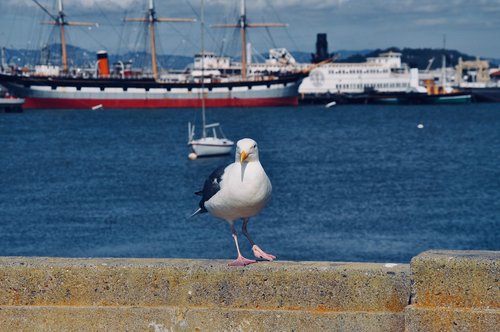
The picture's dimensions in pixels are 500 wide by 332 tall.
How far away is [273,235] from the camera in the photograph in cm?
3088

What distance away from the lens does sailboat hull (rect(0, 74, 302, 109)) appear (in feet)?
428

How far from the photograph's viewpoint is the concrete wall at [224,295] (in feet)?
17.9

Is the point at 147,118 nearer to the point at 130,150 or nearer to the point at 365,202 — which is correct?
the point at 130,150

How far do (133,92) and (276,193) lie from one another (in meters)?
92.0

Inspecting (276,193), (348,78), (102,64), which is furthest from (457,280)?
(348,78)

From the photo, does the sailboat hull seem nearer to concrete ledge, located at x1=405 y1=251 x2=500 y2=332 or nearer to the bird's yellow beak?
the bird's yellow beak

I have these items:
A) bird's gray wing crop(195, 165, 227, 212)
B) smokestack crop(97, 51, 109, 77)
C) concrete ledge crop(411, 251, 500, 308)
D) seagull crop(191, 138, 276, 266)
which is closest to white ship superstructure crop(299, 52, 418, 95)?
smokestack crop(97, 51, 109, 77)

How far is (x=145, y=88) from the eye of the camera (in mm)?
133500

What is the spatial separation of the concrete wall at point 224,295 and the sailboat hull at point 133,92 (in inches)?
4933

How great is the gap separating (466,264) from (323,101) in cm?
15141

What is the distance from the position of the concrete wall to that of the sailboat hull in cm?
12529

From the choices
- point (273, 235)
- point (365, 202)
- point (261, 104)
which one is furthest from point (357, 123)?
point (273, 235)

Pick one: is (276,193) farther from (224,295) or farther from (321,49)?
(321,49)

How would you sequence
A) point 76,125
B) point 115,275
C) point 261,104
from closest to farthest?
1. point 115,275
2. point 76,125
3. point 261,104
